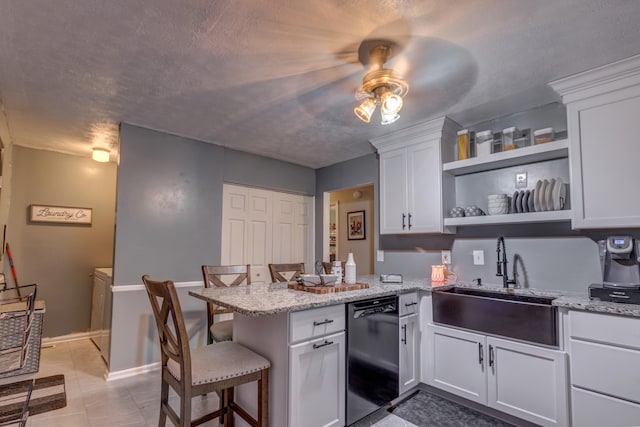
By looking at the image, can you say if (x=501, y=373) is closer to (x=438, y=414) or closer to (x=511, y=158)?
(x=438, y=414)

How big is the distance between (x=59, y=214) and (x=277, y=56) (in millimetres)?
3677

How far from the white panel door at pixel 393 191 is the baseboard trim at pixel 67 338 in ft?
12.4

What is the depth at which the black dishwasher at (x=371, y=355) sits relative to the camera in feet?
6.53

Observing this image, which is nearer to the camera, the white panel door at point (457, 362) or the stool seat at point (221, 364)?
the stool seat at point (221, 364)

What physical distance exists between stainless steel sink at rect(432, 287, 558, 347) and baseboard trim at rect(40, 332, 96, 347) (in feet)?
13.5

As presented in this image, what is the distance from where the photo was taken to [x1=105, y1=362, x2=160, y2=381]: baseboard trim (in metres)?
2.82

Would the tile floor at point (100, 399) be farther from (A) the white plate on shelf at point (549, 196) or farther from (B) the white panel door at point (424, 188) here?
(A) the white plate on shelf at point (549, 196)

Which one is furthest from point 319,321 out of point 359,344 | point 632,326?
point 632,326

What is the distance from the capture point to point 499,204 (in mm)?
2596

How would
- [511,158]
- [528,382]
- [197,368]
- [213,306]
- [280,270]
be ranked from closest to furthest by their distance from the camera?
[197,368] < [528,382] < [511,158] < [213,306] < [280,270]

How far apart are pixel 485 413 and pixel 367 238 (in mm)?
3049

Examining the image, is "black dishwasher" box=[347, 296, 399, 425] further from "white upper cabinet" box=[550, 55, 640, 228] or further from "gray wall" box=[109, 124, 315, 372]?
"gray wall" box=[109, 124, 315, 372]

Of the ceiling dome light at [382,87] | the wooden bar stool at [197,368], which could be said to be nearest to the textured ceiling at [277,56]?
the ceiling dome light at [382,87]

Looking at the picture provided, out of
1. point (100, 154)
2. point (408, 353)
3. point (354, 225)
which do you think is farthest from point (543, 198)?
point (100, 154)
